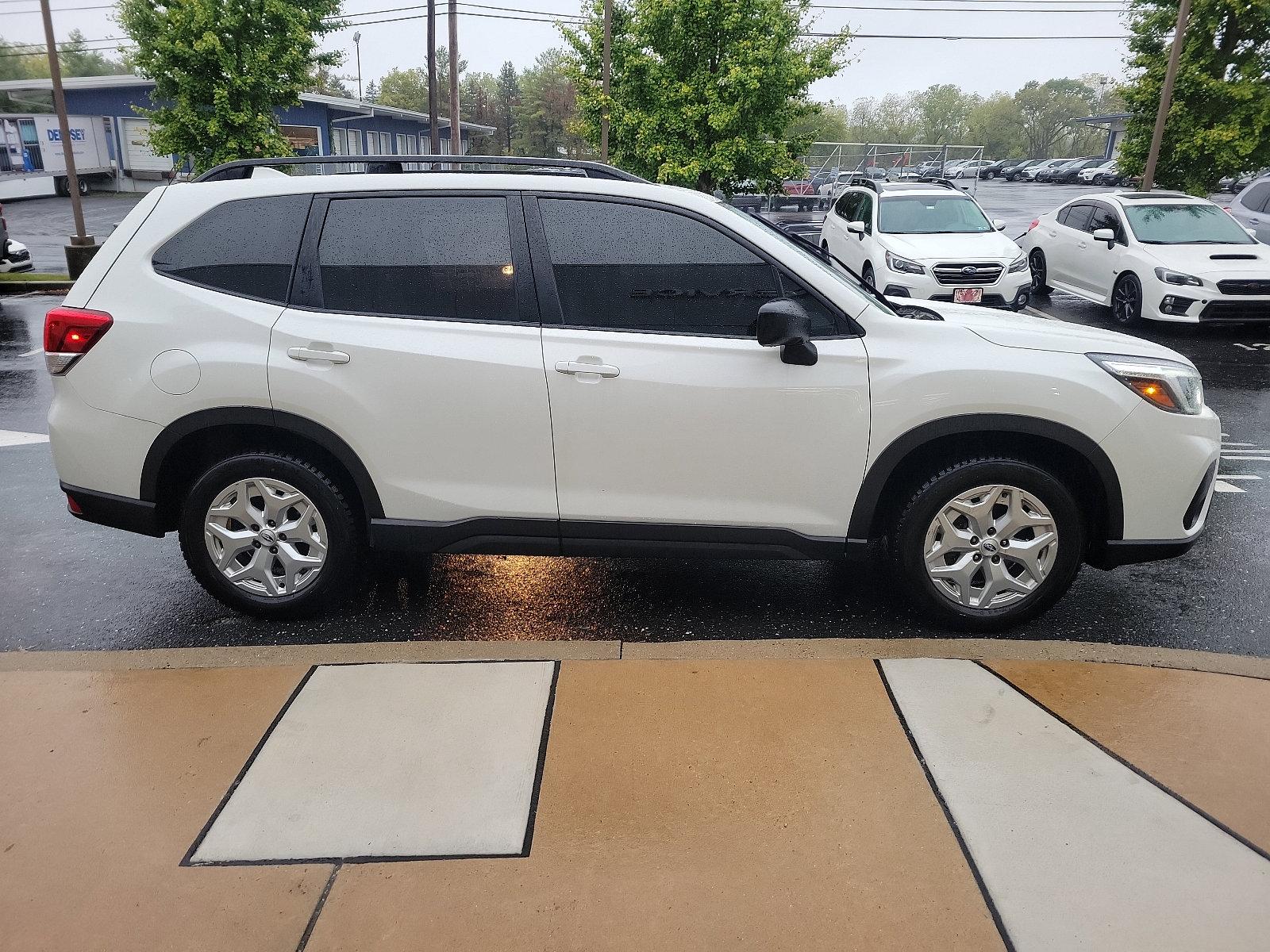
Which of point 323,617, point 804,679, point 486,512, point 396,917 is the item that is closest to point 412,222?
point 486,512

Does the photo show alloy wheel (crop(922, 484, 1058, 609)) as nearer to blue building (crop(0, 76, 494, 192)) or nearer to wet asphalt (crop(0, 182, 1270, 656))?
wet asphalt (crop(0, 182, 1270, 656))

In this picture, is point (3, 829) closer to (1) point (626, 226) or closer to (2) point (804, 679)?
(2) point (804, 679)

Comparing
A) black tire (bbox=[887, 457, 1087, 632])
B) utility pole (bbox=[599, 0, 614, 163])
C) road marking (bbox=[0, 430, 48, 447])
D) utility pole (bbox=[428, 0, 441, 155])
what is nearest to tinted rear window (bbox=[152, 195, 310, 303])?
black tire (bbox=[887, 457, 1087, 632])

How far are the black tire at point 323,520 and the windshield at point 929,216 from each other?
1057 cm

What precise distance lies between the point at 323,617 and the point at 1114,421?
3.46m

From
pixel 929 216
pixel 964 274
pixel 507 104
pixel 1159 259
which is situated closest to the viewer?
pixel 1159 259

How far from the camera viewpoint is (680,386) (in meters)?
3.77

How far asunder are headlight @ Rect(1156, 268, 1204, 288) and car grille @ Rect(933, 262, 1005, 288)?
1798 millimetres

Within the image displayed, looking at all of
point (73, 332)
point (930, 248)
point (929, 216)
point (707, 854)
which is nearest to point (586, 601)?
point (707, 854)

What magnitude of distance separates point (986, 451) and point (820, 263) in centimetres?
109

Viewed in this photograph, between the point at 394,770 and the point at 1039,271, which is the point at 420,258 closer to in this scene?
the point at 394,770

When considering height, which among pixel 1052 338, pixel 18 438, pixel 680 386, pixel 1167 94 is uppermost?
pixel 1167 94

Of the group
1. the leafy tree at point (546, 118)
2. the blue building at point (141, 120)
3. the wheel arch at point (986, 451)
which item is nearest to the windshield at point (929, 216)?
the wheel arch at point (986, 451)

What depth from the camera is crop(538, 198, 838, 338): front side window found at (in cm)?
387
